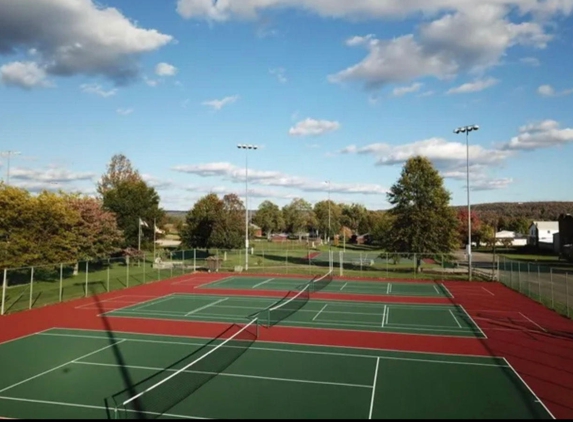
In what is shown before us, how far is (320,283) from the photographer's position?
1585 inches

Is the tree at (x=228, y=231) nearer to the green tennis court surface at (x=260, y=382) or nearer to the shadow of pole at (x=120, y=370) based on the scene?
the shadow of pole at (x=120, y=370)

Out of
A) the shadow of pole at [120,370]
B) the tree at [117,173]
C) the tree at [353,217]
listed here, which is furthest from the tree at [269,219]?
the shadow of pole at [120,370]

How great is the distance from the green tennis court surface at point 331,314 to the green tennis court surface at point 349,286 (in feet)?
18.3

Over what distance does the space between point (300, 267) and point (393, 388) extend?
39170 millimetres

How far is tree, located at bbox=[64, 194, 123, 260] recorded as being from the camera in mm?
40844

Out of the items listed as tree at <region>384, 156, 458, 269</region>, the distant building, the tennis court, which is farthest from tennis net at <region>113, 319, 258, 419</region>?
the distant building

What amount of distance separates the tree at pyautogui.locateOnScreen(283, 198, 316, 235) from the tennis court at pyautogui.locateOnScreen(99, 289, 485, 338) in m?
115

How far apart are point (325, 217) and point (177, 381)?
12415 cm

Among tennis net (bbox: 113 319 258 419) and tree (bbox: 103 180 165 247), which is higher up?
tree (bbox: 103 180 165 247)

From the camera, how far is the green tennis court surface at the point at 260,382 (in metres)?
12.4

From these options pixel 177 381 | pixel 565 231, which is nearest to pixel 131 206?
pixel 177 381

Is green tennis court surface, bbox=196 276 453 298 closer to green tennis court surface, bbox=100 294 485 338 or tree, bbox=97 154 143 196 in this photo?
green tennis court surface, bbox=100 294 485 338

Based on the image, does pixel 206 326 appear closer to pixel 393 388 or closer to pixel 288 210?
pixel 393 388

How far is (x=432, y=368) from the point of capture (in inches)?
642
